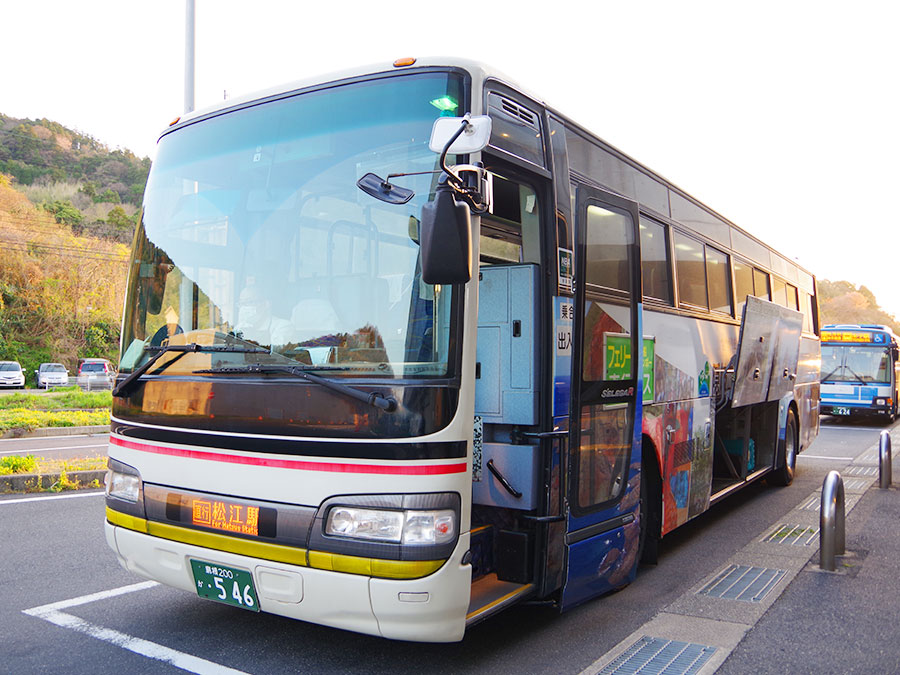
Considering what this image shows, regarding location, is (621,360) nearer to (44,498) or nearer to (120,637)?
(120,637)

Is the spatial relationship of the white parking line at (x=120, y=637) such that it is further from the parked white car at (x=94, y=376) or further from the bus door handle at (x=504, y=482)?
the parked white car at (x=94, y=376)

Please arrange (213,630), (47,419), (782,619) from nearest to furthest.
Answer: (213,630)
(782,619)
(47,419)

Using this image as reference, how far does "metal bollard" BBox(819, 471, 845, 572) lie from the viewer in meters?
5.88

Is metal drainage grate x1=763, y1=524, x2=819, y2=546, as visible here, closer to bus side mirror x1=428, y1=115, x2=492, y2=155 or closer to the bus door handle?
the bus door handle

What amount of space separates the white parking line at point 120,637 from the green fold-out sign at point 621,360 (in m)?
2.87

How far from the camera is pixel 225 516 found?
3.79 m

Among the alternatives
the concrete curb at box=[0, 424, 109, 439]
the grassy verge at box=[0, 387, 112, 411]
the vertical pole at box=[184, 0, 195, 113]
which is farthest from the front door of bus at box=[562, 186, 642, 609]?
the grassy verge at box=[0, 387, 112, 411]

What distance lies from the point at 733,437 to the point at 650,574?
2957 millimetres

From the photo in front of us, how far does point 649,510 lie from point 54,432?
1456cm

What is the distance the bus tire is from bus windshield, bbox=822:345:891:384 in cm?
1906

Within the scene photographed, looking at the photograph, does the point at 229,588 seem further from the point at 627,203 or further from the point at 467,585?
the point at 627,203

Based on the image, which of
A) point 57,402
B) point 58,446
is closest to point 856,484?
point 58,446

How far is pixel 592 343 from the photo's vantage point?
484 cm

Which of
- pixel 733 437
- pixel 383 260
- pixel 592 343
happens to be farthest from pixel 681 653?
pixel 733 437
